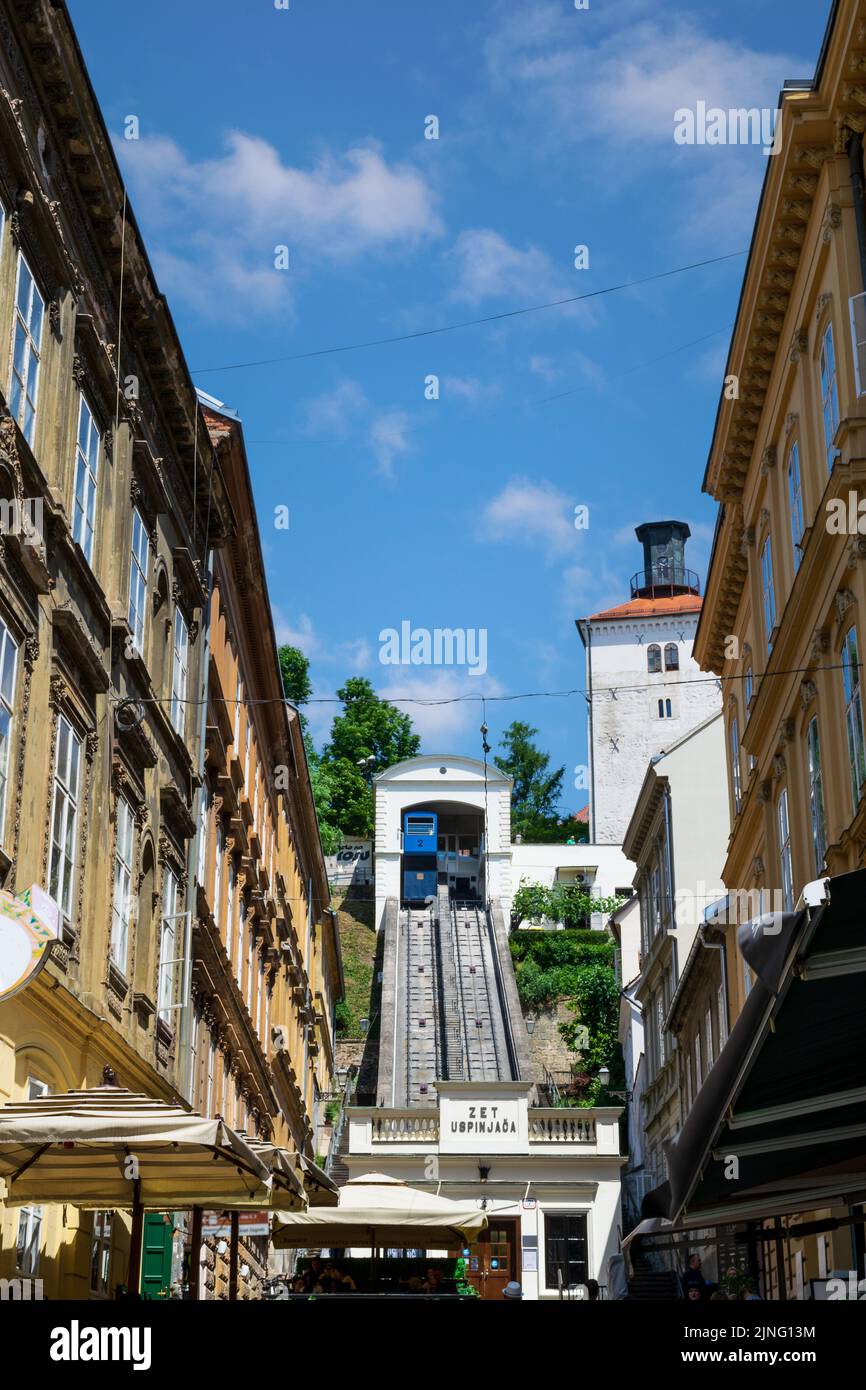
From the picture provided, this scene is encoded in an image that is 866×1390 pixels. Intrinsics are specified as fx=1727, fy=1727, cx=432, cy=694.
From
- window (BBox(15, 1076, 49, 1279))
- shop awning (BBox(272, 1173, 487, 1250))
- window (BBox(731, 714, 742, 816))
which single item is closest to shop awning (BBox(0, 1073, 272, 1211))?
window (BBox(15, 1076, 49, 1279))

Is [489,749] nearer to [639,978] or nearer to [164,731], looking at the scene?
[639,978]

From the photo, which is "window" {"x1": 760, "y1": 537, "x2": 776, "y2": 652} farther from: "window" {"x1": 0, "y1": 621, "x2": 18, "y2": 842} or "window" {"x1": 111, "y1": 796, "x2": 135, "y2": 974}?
"window" {"x1": 0, "y1": 621, "x2": 18, "y2": 842}

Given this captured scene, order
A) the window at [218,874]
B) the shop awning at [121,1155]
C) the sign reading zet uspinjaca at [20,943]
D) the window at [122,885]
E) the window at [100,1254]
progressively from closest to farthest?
the sign reading zet uspinjaca at [20,943] < the shop awning at [121,1155] < the window at [100,1254] < the window at [122,885] < the window at [218,874]

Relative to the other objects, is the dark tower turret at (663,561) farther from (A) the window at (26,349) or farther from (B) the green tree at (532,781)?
(A) the window at (26,349)

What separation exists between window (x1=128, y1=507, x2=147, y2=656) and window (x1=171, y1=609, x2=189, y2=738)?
1810 mm

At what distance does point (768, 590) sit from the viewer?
2514 cm

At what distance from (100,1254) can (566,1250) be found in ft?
71.8

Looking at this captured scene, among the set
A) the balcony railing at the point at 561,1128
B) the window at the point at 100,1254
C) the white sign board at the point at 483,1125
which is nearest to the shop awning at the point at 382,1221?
the window at the point at 100,1254

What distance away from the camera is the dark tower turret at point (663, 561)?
381 feet

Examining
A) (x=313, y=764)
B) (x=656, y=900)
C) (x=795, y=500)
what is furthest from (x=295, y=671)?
(x=795, y=500)

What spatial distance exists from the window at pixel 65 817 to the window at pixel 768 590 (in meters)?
11.4

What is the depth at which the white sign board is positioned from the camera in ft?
124
